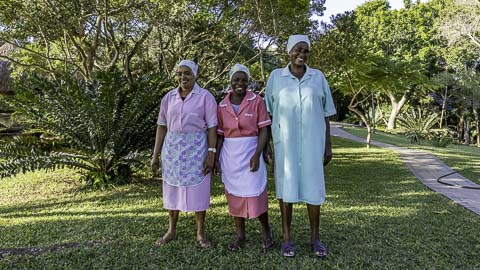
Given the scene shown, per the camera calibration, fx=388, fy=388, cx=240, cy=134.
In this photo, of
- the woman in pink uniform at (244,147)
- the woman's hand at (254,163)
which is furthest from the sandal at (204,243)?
the woman's hand at (254,163)

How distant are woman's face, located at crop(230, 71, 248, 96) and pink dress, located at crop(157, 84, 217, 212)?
0.25 metres

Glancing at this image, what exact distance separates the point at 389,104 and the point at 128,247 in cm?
2801

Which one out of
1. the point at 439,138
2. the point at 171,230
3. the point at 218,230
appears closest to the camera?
the point at 171,230

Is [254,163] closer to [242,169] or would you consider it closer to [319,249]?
[242,169]

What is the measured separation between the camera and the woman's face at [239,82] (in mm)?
3209

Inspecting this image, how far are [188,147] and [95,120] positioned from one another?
9.47 feet

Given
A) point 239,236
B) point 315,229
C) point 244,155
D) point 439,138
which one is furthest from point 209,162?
point 439,138

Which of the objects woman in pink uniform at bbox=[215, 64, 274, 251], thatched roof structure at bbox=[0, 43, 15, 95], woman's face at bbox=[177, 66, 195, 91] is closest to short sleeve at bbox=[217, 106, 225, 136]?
woman in pink uniform at bbox=[215, 64, 274, 251]

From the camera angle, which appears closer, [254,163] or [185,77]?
[254,163]

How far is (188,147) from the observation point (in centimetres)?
334

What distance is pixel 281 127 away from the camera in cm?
314

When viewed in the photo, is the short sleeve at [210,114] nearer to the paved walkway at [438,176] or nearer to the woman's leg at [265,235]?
the woman's leg at [265,235]

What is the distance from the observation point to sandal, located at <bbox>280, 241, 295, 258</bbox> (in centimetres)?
319

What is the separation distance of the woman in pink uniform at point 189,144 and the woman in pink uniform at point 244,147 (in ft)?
0.47
